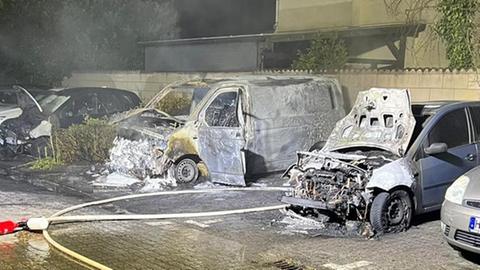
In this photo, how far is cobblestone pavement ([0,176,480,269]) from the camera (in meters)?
6.18

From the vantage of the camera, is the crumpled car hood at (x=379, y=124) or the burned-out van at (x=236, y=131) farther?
the burned-out van at (x=236, y=131)

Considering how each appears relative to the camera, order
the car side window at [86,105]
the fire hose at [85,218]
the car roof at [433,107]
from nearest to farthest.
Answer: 1. the fire hose at [85,218]
2. the car roof at [433,107]
3. the car side window at [86,105]

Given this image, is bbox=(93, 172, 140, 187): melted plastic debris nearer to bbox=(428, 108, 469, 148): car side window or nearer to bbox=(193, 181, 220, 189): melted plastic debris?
bbox=(193, 181, 220, 189): melted plastic debris

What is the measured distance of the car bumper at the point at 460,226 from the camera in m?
5.80

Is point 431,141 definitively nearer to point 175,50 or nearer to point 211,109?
point 211,109

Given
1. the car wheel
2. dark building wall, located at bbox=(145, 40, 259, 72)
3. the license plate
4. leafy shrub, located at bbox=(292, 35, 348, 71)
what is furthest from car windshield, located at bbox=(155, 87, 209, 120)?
the license plate

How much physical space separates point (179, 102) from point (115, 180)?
104 inches

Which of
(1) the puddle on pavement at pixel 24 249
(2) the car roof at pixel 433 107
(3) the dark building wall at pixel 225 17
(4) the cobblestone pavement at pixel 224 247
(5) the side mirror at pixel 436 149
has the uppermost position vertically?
(3) the dark building wall at pixel 225 17

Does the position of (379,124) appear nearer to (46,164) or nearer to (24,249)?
(24,249)

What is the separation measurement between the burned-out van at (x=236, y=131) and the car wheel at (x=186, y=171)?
0.06 feet

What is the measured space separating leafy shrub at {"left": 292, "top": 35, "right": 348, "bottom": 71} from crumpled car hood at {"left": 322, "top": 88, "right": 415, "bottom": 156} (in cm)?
529

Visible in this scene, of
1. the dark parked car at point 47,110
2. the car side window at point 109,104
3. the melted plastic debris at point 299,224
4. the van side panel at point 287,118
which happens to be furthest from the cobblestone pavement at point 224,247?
the car side window at point 109,104

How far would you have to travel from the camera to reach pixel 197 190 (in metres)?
10.1

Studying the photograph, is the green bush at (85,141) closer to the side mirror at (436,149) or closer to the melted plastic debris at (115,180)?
the melted plastic debris at (115,180)
